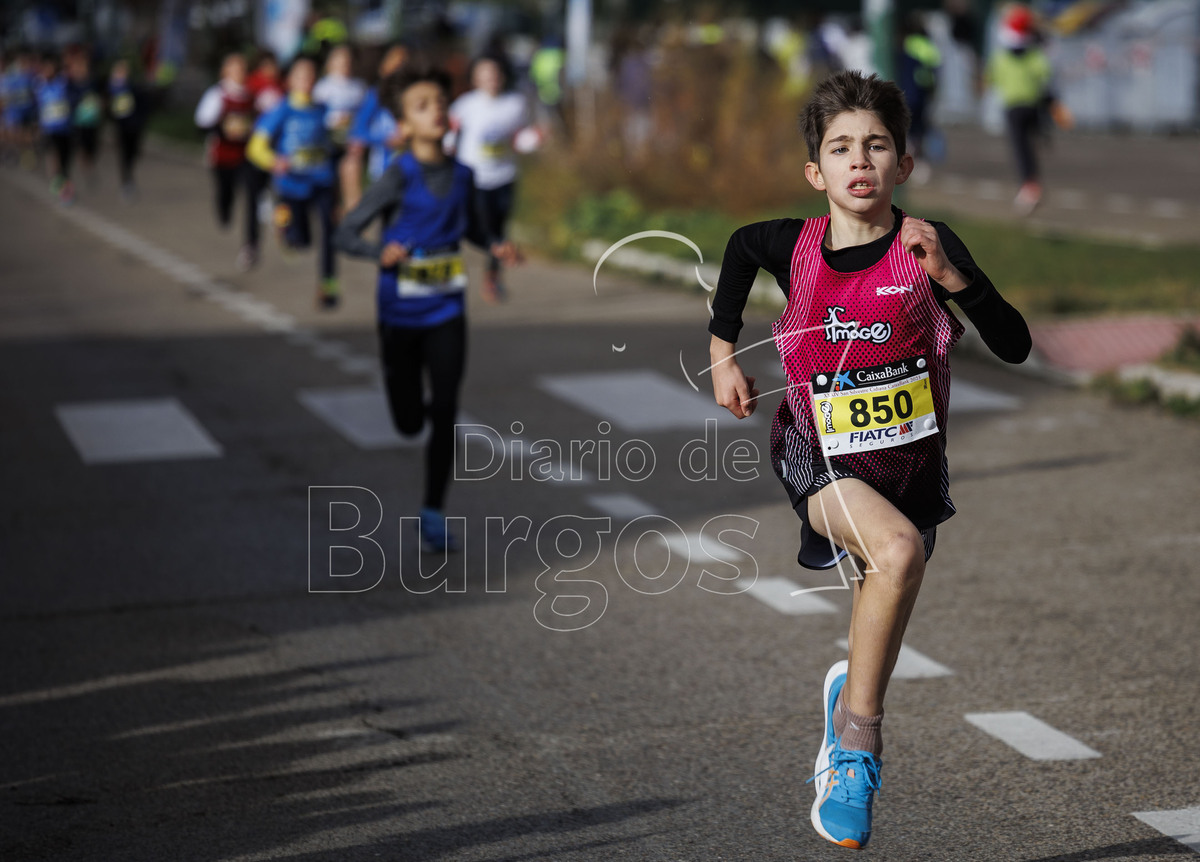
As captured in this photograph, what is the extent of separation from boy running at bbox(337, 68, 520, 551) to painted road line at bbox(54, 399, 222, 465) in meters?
2.32

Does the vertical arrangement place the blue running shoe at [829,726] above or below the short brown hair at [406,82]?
below

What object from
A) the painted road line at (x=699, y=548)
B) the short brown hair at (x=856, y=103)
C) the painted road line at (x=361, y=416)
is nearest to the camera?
the short brown hair at (x=856, y=103)

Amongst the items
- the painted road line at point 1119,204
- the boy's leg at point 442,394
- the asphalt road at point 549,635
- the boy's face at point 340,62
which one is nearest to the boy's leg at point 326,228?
the boy's face at point 340,62

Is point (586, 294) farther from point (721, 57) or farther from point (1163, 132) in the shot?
point (1163, 132)

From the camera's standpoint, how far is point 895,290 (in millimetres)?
3848

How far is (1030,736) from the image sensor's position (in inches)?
193

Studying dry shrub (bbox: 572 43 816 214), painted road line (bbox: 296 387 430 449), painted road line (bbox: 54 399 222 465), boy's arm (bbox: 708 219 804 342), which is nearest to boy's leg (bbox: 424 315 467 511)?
painted road line (bbox: 296 387 430 449)

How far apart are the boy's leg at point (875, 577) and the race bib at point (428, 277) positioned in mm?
3563

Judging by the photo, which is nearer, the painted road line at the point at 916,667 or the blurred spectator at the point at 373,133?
the painted road line at the point at 916,667

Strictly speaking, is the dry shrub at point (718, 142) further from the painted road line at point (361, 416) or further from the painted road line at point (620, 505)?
the painted road line at point (620, 505)

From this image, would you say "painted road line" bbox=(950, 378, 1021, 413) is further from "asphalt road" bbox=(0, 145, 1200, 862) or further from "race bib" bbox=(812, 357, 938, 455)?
"race bib" bbox=(812, 357, 938, 455)

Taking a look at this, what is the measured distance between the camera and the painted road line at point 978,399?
10.2 metres

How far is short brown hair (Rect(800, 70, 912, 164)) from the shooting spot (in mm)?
3859

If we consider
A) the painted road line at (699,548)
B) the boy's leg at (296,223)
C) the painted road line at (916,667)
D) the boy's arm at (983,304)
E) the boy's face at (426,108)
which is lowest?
the boy's leg at (296,223)
